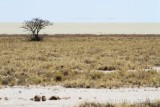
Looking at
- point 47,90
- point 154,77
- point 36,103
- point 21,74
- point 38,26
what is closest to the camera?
point 36,103

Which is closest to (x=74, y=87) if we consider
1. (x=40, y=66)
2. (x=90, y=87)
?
(x=90, y=87)

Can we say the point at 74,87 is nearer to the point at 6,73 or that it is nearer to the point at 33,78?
the point at 33,78

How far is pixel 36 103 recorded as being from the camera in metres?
13.8

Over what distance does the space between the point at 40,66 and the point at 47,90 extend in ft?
28.3

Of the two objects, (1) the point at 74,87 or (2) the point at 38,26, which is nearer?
(1) the point at 74,87

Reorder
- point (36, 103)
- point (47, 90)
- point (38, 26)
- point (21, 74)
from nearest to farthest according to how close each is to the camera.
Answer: point (36, 103)
point (47, 90)
point (21, 74)
point (38, 26)

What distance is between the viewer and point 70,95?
51.0ft

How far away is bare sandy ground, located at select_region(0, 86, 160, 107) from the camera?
45.3 feet

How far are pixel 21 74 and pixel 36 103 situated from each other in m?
7.91

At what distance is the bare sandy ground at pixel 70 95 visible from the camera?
13.8 m

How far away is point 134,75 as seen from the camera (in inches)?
814

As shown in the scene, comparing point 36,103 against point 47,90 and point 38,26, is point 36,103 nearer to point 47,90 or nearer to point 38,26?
point 47,90

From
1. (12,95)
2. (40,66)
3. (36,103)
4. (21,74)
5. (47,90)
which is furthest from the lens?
(40,66)

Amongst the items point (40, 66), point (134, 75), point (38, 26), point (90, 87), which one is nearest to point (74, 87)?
point (90, 87)
